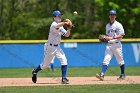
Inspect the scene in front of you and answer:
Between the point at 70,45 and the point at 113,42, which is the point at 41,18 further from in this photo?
the point at 113,42

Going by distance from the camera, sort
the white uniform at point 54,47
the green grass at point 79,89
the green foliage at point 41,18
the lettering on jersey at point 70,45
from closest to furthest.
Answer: the green grass at point 79,89 < the white uniform at point 54,47 < the lettering on jersey at point 70,45 < the green foliage at point 41,18

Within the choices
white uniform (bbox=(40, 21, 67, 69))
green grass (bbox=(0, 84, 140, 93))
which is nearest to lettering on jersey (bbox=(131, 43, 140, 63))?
white uniform (bbox=(40, 21, 67, 69))

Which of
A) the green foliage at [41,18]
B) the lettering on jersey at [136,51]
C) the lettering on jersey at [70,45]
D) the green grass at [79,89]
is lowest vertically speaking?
the green grass at [79,89]

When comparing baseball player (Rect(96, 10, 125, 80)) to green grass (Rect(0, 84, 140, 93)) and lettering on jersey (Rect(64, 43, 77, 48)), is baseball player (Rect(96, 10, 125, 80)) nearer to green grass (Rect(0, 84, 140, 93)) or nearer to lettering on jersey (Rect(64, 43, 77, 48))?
green grass (Rect(0, 84, 140, 93))

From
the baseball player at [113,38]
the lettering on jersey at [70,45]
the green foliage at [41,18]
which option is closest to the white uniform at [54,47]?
the baseball player at [113,38]

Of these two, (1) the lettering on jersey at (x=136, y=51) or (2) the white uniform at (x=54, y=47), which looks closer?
(2) the white uniform at (x=54, y=47)

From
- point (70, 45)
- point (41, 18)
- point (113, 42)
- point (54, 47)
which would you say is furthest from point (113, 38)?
point (41, 18)

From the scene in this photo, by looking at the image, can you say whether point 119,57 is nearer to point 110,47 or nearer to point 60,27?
point 110,47

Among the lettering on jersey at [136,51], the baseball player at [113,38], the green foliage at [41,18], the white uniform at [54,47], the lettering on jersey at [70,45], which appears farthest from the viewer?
the green foliage at [41,18]

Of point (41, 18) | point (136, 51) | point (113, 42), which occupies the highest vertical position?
point (41, 18)

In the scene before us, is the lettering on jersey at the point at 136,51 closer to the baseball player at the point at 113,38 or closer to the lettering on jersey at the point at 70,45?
the lettering on jersey at the point at 70,45

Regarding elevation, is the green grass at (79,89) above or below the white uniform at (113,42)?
below

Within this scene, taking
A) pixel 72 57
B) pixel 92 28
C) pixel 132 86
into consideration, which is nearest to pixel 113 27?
pixel 132 86

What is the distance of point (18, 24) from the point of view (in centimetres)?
4550
